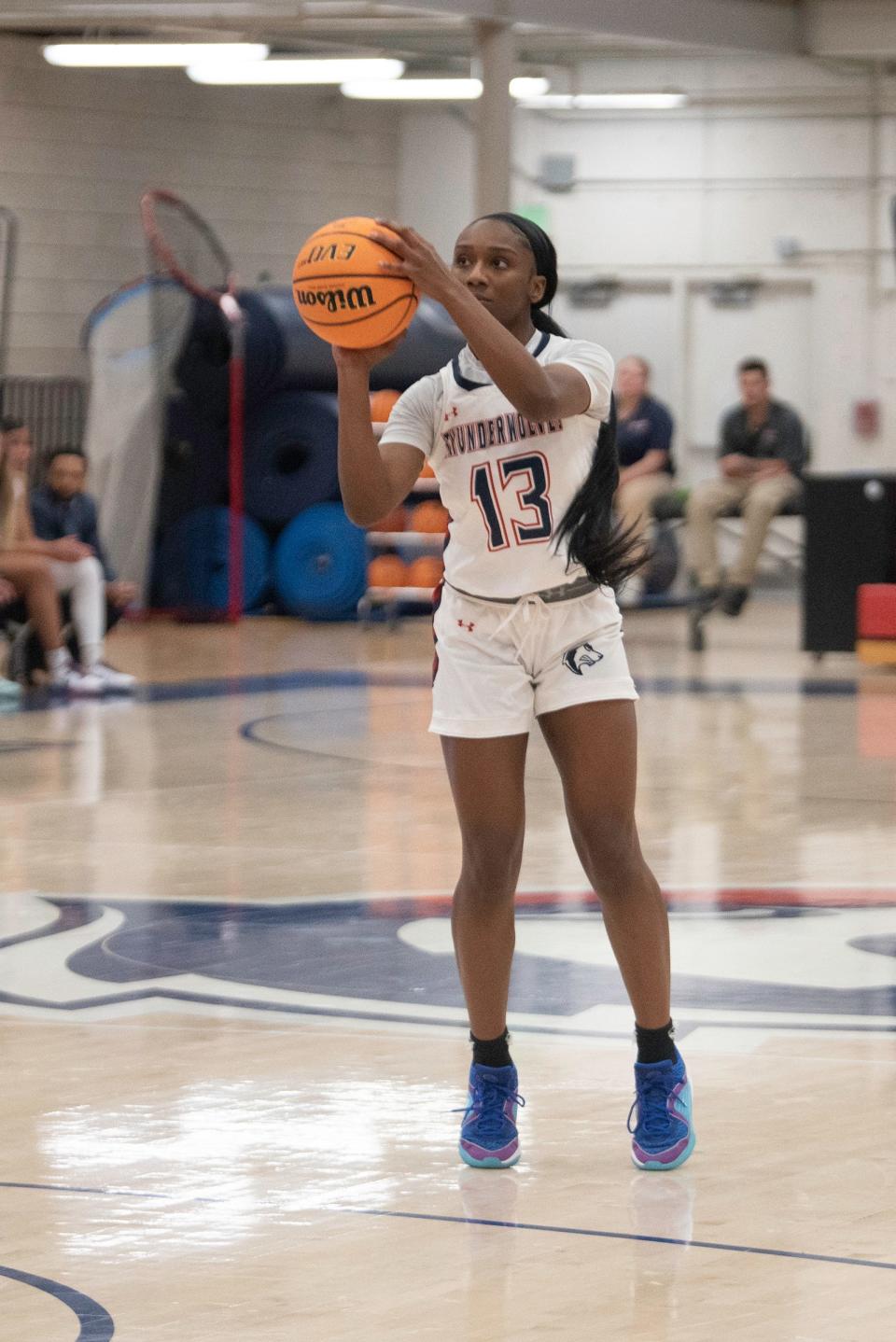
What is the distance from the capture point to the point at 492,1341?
9.25ft

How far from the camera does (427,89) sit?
715 inches

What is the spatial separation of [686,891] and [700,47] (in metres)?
12.2

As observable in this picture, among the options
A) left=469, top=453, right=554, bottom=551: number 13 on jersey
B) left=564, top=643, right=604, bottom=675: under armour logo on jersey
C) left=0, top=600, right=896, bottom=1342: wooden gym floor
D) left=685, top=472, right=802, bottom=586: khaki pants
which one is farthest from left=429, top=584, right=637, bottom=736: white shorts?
left=685, top=472, right=802, bottom=586: khaki pants

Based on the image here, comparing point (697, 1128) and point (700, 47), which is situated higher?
point (700, 47)

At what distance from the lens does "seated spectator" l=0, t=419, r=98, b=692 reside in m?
11.4

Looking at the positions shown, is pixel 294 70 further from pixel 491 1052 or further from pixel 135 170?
pixel 491 1052

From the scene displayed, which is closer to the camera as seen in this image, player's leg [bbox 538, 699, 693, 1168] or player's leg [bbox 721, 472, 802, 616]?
player's leg [bbox 538, 699, 693, 1168]

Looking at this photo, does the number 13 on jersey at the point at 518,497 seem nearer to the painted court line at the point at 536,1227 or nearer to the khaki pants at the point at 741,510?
the painted court line at the point at 536,1227

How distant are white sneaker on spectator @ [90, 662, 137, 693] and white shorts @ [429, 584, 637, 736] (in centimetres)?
814

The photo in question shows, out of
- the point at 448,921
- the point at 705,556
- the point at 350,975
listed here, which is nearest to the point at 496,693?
the point at 350,975

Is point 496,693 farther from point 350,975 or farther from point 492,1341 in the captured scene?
point 350,975

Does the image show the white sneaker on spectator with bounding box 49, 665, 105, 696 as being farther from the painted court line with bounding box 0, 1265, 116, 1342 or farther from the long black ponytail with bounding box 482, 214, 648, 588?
the painted court line with bounding box 0, 1265, 116, 1342

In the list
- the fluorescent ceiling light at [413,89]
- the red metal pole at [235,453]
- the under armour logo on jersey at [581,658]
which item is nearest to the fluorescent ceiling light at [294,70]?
the fluorescent ceiling light at [413,89]

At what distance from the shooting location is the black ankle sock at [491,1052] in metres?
3.74
